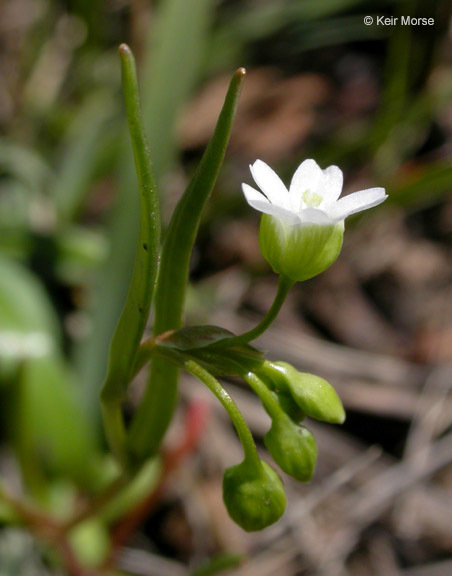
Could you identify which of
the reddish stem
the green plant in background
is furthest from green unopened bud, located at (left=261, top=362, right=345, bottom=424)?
the reddish stem

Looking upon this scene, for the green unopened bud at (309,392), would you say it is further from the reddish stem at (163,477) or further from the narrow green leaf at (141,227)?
the reddish stem at (163,477)

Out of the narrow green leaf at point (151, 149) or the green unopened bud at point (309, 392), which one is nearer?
the green unopened bud at point (309, 392)

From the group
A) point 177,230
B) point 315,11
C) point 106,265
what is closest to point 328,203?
point 177,230

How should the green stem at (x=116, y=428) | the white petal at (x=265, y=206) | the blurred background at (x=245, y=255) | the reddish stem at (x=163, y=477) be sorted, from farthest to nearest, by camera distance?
the blurred background at (x=245, y=255) → the reddish stem at (x=163, y=477) → the green stem at (x=116, y=428) → the white petal at (x=265, y=206)

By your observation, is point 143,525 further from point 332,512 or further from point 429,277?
point 429,277

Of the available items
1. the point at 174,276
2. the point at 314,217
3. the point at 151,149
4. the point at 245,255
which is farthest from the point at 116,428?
the point at 245,255

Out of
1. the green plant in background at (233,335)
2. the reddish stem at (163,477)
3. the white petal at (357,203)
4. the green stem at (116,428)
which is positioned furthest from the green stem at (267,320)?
the reddish stem at (163,477)
